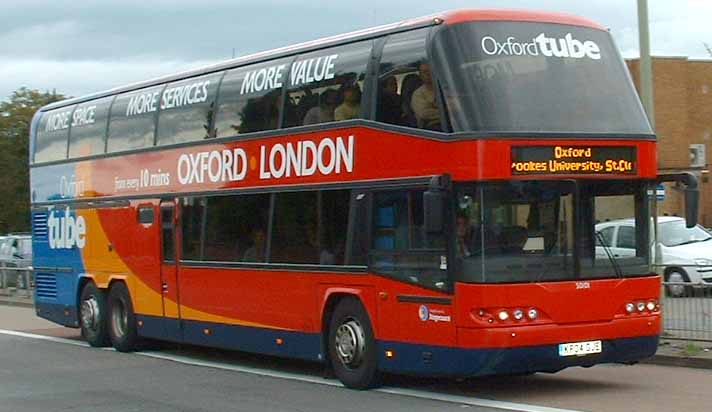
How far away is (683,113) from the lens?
57.5 m

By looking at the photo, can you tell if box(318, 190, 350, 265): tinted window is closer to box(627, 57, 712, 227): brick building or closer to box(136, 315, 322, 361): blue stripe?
box(136, 315, 322, 361): blue stripe

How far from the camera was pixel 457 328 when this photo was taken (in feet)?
40.9

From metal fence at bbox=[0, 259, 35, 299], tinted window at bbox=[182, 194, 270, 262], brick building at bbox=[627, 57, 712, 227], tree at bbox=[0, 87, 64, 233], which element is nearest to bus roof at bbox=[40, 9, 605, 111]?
tinted window at bbox=[182, 194, 270, 262]

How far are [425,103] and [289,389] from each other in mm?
3777

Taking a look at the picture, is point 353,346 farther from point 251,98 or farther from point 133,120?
point 133,120

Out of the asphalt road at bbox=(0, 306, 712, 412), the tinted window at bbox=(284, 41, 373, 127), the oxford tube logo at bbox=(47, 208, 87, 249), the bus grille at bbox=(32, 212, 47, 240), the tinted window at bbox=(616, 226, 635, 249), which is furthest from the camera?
the bus grille at bbox=(32, 212, 47, 240)

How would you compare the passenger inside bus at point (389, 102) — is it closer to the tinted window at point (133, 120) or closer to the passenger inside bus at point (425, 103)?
the passenger inside bus at point (425, 103)

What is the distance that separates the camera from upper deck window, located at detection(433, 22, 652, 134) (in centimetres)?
1260

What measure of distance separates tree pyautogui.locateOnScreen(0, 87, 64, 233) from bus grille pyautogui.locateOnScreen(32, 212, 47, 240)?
4173cm

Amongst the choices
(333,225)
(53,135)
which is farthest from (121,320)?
(333,225)

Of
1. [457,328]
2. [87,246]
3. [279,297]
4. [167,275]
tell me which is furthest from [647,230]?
[87,246]

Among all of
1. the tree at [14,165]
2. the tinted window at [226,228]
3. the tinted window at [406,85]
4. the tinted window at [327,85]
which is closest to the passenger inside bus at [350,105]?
the tinted window at [327,85]

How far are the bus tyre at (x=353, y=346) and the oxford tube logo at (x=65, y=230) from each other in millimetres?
7891

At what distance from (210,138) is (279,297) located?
9.41 feet
